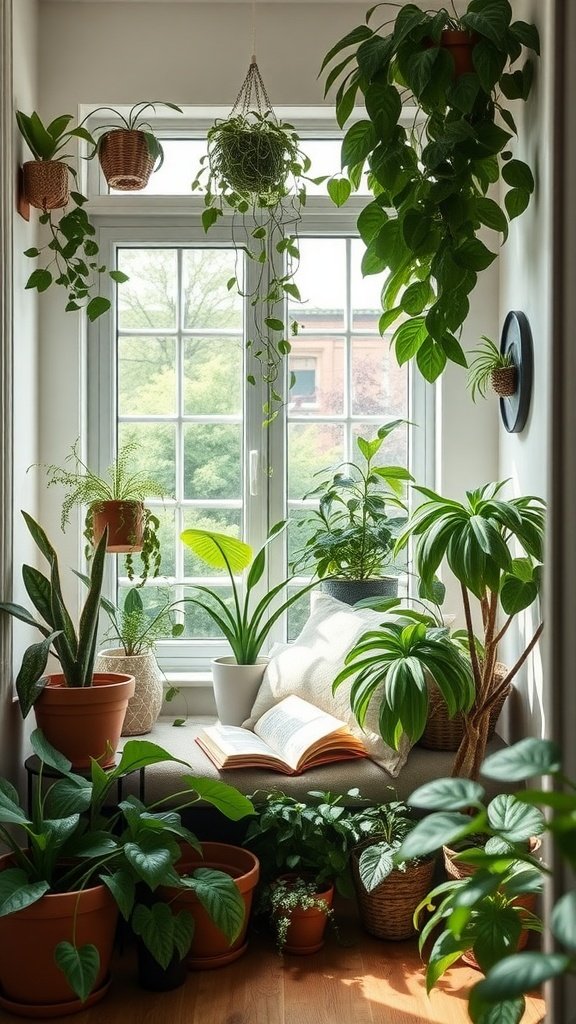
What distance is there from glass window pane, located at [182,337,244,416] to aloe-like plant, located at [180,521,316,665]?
0.49 meters

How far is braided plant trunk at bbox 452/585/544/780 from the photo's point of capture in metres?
2.70

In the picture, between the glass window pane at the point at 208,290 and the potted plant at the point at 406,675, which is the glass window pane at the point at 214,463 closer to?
the glass window pane at the point at 208,290

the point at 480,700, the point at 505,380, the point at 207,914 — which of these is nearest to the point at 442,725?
the point at 480,700

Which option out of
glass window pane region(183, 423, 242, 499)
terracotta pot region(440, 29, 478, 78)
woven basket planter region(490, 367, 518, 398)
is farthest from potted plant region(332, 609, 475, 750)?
terracotta pot region(440, 29, 478, 78)

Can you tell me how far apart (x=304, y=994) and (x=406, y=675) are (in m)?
0.84

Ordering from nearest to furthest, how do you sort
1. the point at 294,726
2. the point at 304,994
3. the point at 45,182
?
the point at 304,994 → the point at 294,726 → the point at 45,182

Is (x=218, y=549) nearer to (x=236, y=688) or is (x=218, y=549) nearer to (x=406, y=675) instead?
(x=236, y=688)

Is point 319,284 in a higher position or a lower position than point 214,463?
higher

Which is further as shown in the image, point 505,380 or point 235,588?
point 235,588

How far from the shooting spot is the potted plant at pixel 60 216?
119 inches

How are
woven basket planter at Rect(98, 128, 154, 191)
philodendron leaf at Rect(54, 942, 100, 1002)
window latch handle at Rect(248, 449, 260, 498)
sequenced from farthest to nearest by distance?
window latch handle at Rect(248, 449, 260, 498) → woven basket planter at Rect(98, 128, 154, 191) → philodendron leaf at Rect(54, 942, 100, 1002)

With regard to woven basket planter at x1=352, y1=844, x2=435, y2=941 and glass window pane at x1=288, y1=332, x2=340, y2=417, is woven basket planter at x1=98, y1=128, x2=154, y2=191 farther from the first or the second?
woven basket planter at x1=352, y1=844, x2=435, y2=941

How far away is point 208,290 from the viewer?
3.60m

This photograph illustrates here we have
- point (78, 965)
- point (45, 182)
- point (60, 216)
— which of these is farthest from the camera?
point (60, 216)
